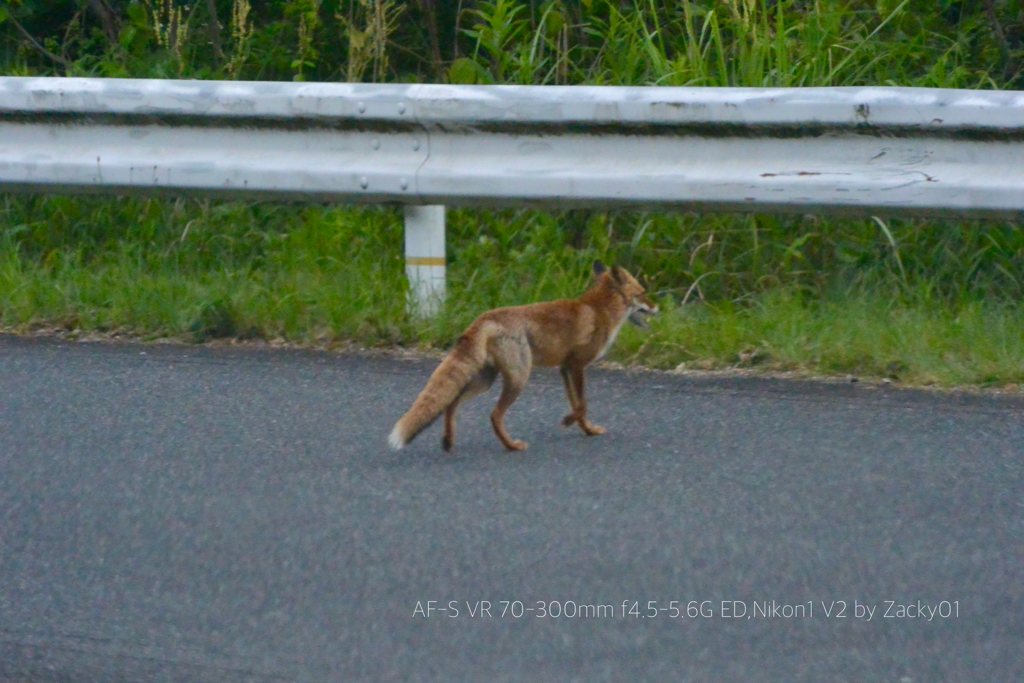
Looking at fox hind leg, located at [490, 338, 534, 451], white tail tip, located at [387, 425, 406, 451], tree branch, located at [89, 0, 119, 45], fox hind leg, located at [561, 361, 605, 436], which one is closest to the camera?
white tail tip, located at [387, 425, 406, 451]

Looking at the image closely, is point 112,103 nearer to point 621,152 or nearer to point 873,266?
point 621,152

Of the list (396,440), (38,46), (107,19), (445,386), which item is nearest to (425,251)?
(445,386)

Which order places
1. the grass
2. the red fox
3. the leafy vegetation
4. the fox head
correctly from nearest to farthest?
the red fox
the fox head
the grass
the leafy vegetation

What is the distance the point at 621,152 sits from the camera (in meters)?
5.75

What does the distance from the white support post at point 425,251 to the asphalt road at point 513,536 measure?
0.76 m

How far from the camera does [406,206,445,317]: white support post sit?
604cm

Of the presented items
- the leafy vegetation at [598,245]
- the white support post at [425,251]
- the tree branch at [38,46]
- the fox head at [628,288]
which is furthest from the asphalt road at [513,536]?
the tree branch at [38,46]

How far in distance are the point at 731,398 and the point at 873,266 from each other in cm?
160

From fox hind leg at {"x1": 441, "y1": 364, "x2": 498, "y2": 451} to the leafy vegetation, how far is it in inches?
44.7

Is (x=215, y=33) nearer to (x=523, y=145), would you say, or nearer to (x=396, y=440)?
(x=523, y=145)

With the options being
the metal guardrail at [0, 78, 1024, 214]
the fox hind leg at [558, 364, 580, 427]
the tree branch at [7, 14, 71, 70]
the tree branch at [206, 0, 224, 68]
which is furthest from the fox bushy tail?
the tree branch at [7, 14, 71, 70]

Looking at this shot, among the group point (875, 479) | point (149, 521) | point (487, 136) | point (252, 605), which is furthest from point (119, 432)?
point (875, 479)

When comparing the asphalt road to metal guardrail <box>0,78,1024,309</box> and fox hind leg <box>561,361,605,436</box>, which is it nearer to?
fox hind leg <box>561,361,605,436</box>

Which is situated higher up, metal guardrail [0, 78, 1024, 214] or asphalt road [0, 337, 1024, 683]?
metal guardrail [0, 78, 1024, 214]
